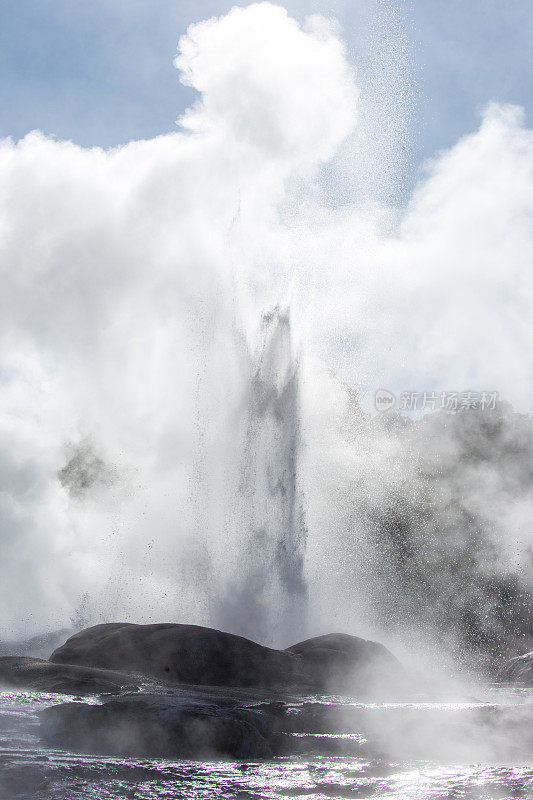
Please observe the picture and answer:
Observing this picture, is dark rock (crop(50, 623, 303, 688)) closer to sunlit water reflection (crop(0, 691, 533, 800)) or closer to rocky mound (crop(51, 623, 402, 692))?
rocky mound (crop(51, 623, 402, 692))

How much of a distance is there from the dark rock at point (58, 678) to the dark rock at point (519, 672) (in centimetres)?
1284

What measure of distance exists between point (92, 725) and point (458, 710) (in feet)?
18.0

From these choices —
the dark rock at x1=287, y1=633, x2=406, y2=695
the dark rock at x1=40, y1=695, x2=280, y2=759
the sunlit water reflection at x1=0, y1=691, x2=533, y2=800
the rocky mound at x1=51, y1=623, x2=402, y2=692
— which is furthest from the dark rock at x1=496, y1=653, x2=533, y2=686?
the dark rock at x1=40, y1=695, x2=280, y2=759

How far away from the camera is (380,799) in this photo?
6.23 metres

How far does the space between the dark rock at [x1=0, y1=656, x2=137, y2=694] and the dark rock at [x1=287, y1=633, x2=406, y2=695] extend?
443 cm

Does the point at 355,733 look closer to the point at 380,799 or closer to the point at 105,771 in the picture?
the point at 380,799

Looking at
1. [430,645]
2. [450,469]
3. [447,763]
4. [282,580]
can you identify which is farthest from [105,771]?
[450,469]

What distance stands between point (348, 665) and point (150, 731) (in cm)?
837

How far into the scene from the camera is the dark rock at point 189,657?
13961mm

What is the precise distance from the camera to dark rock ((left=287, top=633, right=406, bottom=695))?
14.6 m

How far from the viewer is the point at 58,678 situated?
1117cm

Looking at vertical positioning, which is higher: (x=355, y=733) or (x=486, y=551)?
(x=486, y=551)

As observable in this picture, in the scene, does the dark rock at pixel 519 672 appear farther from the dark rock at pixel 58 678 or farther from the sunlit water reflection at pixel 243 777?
the sunlit water reflection at pixel 243 777

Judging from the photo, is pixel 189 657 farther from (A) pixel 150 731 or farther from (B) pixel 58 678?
(A) pixel 150 731
